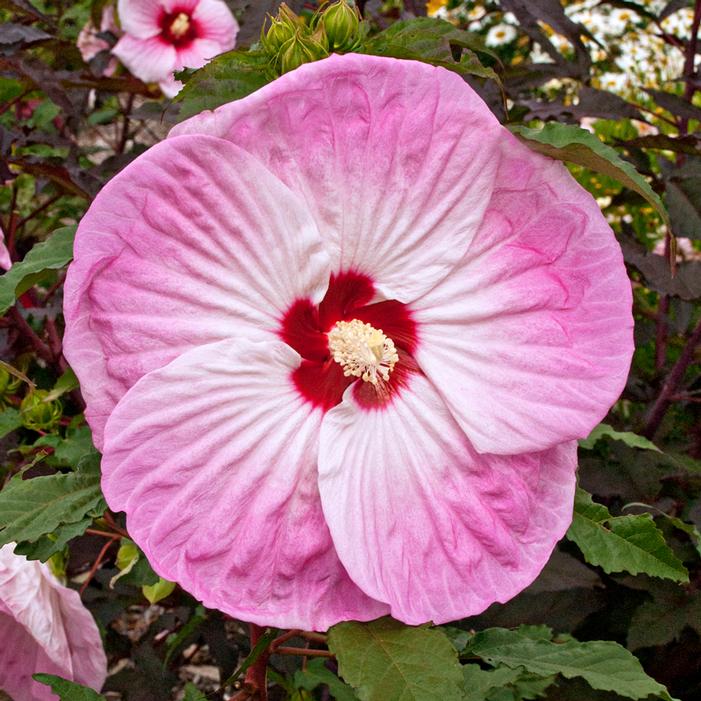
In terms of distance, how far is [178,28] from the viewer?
2.37 m

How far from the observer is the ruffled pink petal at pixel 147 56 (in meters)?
2.28

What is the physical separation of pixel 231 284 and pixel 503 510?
12.6 inches

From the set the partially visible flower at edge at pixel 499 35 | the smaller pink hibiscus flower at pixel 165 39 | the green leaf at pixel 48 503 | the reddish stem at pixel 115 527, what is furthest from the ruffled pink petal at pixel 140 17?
the partially visible flower at edge at pixel 499 35

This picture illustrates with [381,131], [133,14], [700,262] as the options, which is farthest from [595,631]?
[133,14]

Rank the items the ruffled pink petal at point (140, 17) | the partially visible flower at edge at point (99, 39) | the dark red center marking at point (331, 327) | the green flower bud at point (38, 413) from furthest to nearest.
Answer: the partially visible flower at edge at point (99, 39) < the ruffled pink petal at point (140, 17) < the green flower bud at point (38, 413) < the dark red center marking at point (331, 327)

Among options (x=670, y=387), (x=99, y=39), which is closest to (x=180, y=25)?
(x=99, y=39)

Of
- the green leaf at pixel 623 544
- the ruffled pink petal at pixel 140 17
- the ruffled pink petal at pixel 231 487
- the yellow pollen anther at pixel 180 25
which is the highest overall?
the ruffled pink petal at pixel 231 487

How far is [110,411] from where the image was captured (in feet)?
2.70

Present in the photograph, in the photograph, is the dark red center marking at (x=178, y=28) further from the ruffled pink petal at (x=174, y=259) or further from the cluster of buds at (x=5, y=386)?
the ruffled pink petal at (x=174, y=259)

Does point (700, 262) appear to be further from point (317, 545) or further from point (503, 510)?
point (317, 545)

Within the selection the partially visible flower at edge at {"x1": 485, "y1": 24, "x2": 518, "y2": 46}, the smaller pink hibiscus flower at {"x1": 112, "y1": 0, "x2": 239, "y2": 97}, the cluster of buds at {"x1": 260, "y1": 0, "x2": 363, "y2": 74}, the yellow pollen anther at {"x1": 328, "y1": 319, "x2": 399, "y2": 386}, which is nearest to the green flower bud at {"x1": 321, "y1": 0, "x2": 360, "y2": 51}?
the cluster of buds at {"x1": 260, "y1": 0, "x2": 363, "y2": 74}

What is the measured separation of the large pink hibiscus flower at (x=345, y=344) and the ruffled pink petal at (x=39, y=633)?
0.38 meters

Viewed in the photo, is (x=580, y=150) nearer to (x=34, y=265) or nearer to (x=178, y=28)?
(x=34, y=265)

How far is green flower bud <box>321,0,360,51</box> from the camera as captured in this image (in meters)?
0.90
